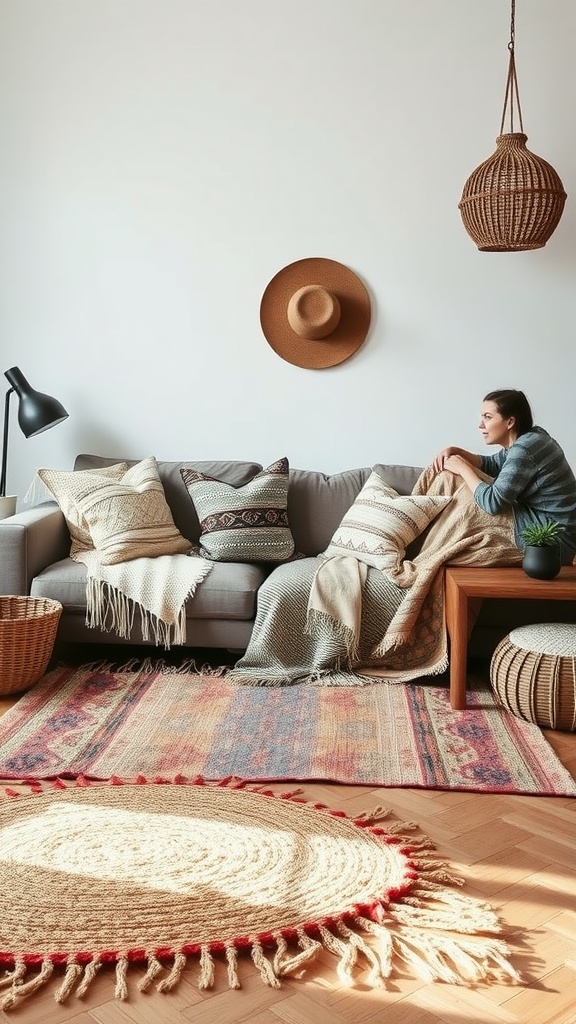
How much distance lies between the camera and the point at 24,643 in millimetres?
3334

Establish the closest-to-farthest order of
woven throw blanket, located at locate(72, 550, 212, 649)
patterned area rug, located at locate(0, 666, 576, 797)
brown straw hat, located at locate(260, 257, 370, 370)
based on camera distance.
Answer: patterned area rug, located at locate(0, 666, 576, 797)
woven throw blanket, located at locate(72, 550, 212, 649)
brown straw hat, located at locate(260, 257, 370, 370)

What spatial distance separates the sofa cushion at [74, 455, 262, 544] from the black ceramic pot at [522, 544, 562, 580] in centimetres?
134

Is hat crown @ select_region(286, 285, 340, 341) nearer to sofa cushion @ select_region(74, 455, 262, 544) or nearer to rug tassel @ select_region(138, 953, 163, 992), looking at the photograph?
sofa cushion @ select_region(74, 455, 262, 544)

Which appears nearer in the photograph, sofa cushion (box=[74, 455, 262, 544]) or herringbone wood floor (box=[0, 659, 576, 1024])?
herringbone wood floor (box=[0, 659, 576, 1024])

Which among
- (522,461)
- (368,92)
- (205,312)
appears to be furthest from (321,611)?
(368,92)

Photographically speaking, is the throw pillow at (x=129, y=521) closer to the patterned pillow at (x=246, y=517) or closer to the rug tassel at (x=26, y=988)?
the patterned pillow at (x=246, y=517)

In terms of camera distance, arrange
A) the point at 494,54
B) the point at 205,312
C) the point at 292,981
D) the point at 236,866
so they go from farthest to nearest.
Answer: the point at 205,312
the point at 494,54
the point at 236,866
the point at 292,981

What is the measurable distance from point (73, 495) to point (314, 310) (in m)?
1.30

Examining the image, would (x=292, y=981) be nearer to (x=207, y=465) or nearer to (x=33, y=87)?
(x=207, y=465)

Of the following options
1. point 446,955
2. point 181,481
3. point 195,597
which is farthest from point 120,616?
point 446,955

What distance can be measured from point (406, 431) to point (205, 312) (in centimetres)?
105

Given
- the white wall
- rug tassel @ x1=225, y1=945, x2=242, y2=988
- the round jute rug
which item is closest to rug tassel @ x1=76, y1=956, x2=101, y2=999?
the round jute rug

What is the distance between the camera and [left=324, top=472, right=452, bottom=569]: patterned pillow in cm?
374

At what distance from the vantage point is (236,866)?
2229 mm
